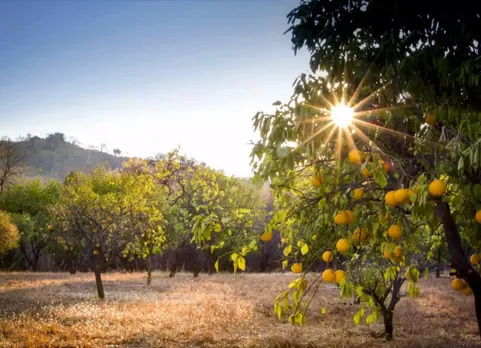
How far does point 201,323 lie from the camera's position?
14.4 meters

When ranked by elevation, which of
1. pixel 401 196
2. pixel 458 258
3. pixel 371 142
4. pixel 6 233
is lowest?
pixel 458 258

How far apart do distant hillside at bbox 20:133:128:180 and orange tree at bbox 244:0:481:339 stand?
160 metres

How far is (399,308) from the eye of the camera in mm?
19859

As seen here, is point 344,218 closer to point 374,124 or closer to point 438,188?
point 438,188

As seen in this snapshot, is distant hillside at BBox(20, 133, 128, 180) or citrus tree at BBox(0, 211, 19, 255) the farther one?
distant hillside at BBox(20, 133, 128, 180)

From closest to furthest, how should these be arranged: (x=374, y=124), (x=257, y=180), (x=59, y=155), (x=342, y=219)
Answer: (x=342, y=219)
(x=257, y=180)
(x=374, y=124)
(x=59, y=155)

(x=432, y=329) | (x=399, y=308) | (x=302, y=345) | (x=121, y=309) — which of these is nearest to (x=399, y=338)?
(x=432, y=329)

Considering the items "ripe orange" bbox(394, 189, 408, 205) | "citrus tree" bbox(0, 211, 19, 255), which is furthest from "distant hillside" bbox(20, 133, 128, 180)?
"ripe orange" bbox(394, 189, 408, 205)

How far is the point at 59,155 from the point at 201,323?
176 m

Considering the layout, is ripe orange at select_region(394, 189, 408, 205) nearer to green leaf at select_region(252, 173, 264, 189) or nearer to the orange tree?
the orange tree

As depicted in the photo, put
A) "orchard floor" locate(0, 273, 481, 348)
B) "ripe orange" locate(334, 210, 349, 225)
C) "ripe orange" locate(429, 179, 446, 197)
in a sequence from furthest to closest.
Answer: "orchard floor" locate(0, 273, 481, 348)
"ripe orange" locate(334, 210, 349, 225)
"ripe orange" locate(429, 179, 446, 197)

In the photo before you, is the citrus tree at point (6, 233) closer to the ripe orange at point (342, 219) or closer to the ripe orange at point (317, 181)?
the ripe orange at point (317, 181)

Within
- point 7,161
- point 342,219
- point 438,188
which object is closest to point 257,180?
point 342,219

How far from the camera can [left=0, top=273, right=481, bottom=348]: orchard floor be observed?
38.6 feet
